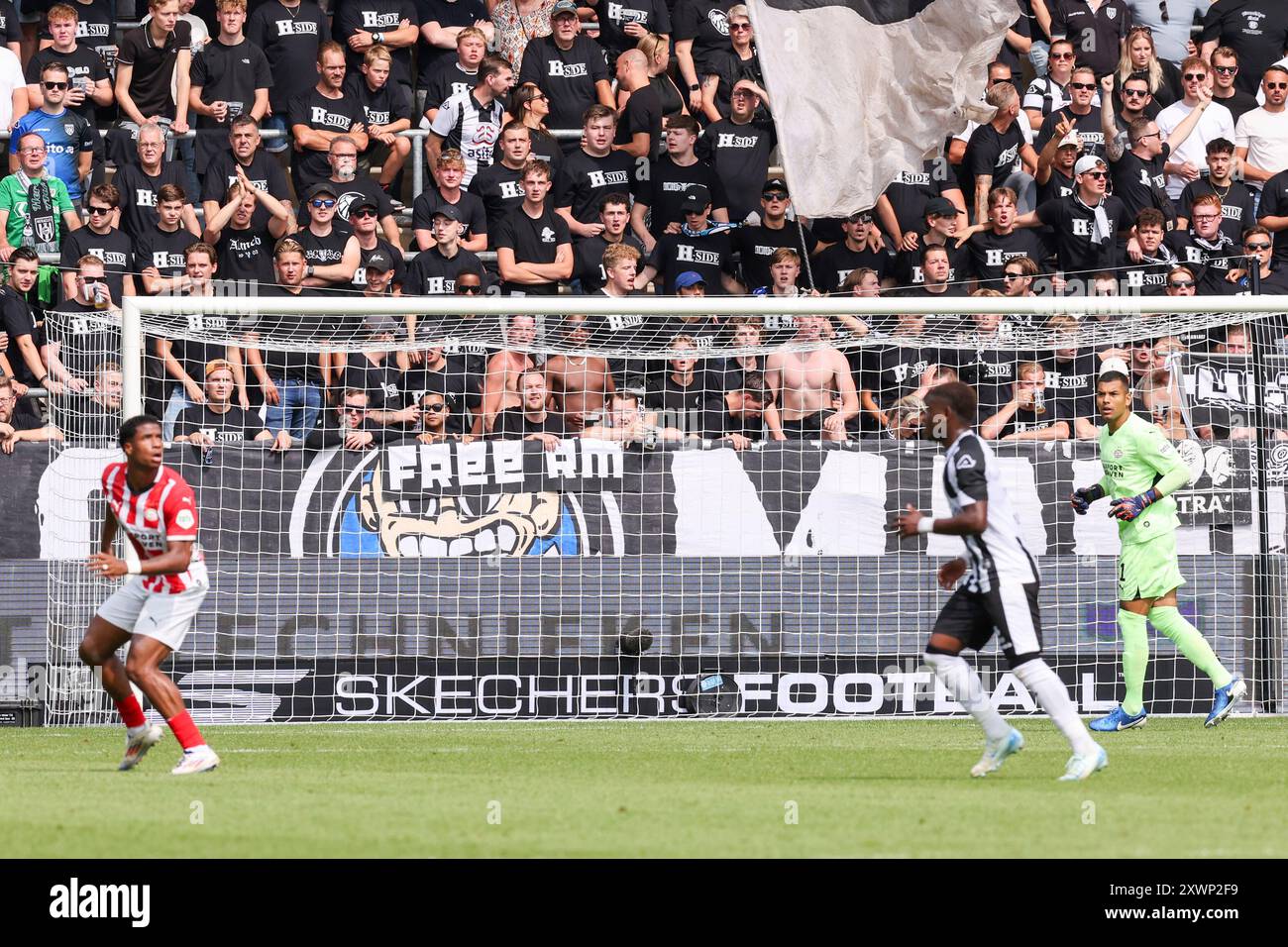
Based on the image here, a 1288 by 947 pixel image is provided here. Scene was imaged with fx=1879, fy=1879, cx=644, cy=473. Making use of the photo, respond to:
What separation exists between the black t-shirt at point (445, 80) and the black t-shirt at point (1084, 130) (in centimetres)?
589

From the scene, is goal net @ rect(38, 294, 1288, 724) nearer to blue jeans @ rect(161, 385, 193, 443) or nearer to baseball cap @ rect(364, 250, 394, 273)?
blue jeans @ rect(161, 385, 193, 443)

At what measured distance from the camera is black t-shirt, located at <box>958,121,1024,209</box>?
19250 millimetres

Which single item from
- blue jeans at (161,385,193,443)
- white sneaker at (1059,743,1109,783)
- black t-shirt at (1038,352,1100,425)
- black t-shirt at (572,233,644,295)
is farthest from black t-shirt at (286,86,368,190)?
white sneaker at (1059,743,1109,783)

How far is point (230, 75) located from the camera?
19.2 meters

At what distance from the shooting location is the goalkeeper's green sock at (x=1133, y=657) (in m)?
13.7

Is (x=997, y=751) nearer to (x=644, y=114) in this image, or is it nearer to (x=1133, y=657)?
(x=1133, y=657)

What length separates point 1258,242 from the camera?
18.4 metres

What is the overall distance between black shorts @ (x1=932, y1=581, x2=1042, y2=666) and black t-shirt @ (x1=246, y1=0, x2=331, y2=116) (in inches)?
451

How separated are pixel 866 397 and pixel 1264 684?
418cm

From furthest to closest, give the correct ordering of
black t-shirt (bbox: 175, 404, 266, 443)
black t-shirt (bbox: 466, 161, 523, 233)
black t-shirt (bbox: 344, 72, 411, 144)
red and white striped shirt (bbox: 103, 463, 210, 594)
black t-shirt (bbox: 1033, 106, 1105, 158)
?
1. black t-shirt (bbox: 1033, 106, 1105, 158)
2. black t-shirt (bbox: 344, 72, 411, 144)
3. black t-shirt (bbox: 466, 161, 523, 233)
4. black t-shirt (bbox: 175, 404, 266, 443)
5. red and white striped shirt (bbox: 103, 463, 210, 594)

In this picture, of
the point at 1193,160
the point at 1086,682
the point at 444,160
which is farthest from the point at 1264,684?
the point at 444,160

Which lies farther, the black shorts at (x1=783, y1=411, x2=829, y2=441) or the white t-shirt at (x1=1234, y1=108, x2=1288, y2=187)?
the white t-shirt at (x1=1234, y1=108, x2=1288, y2=187)

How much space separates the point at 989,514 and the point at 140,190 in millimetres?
11018

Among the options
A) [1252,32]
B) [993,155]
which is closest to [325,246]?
[993,155]
